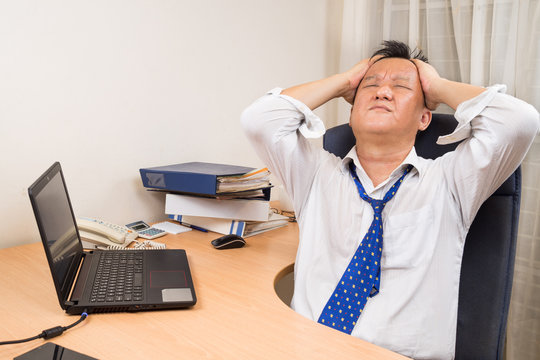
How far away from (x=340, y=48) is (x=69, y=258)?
1834 millimetres

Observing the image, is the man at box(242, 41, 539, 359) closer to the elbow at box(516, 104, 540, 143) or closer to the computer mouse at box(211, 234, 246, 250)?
the elbow at box(516, 104, 540, 143)

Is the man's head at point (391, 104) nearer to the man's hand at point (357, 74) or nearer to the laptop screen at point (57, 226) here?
the man's hand at point (357, 74)

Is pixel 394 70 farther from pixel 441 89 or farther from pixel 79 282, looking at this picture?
pixel 79 282

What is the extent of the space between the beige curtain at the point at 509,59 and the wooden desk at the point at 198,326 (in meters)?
1.24

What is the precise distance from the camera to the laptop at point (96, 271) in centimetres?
91

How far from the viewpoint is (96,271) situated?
1082mm

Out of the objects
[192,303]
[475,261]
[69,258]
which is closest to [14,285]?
[69,258]

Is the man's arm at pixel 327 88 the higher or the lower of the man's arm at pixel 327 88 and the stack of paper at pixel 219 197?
the higher

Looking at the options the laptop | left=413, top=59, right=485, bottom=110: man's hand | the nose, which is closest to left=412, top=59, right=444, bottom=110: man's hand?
left=413, top=59, right=485, bottom=110: man's hand

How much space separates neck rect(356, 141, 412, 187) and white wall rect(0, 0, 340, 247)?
78cm

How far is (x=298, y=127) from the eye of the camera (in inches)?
50.9

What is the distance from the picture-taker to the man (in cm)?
109

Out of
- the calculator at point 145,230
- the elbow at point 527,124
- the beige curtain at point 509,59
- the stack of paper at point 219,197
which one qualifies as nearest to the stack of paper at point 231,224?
the stack of paper at point 219,197

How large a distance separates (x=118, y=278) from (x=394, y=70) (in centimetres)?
96
